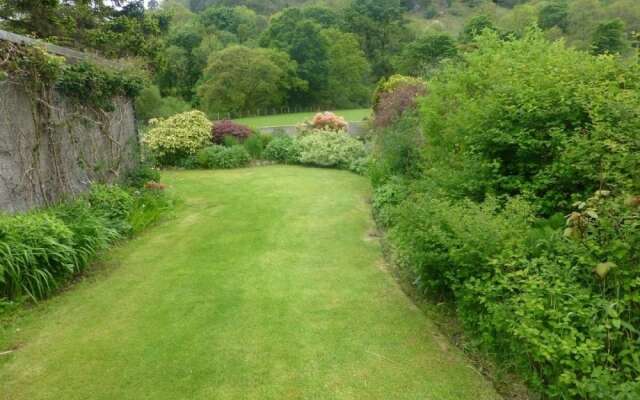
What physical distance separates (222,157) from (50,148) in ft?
23.5

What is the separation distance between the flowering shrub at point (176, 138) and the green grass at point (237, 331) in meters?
7.18

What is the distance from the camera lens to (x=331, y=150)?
1343 centimetres

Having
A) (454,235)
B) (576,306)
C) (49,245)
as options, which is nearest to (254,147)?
(49,245)

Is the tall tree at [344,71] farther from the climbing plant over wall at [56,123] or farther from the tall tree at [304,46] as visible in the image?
the climbing plant over wall at [56,123]

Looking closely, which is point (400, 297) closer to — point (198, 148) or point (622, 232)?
point (622, 232)

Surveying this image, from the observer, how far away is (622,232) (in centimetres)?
276

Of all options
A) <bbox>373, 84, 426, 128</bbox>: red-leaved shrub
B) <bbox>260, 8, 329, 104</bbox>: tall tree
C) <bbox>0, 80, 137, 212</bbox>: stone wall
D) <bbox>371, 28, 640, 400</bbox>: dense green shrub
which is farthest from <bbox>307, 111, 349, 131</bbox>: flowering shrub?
<bbox>260, 8, 329, 104</bbox>: tall tree

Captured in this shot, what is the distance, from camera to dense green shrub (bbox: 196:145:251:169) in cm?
1327

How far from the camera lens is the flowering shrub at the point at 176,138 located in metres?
13.2

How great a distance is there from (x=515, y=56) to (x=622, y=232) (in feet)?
11.8

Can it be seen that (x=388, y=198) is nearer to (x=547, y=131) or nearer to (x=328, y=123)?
(x=547, y=131)

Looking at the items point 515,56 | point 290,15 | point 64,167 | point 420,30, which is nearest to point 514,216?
point 515,56

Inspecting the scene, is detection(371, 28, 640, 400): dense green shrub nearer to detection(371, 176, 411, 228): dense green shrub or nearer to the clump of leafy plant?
detection(371, 176, 411, 228): dense green shrub

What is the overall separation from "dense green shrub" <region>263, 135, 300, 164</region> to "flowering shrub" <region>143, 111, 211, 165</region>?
2.04m
